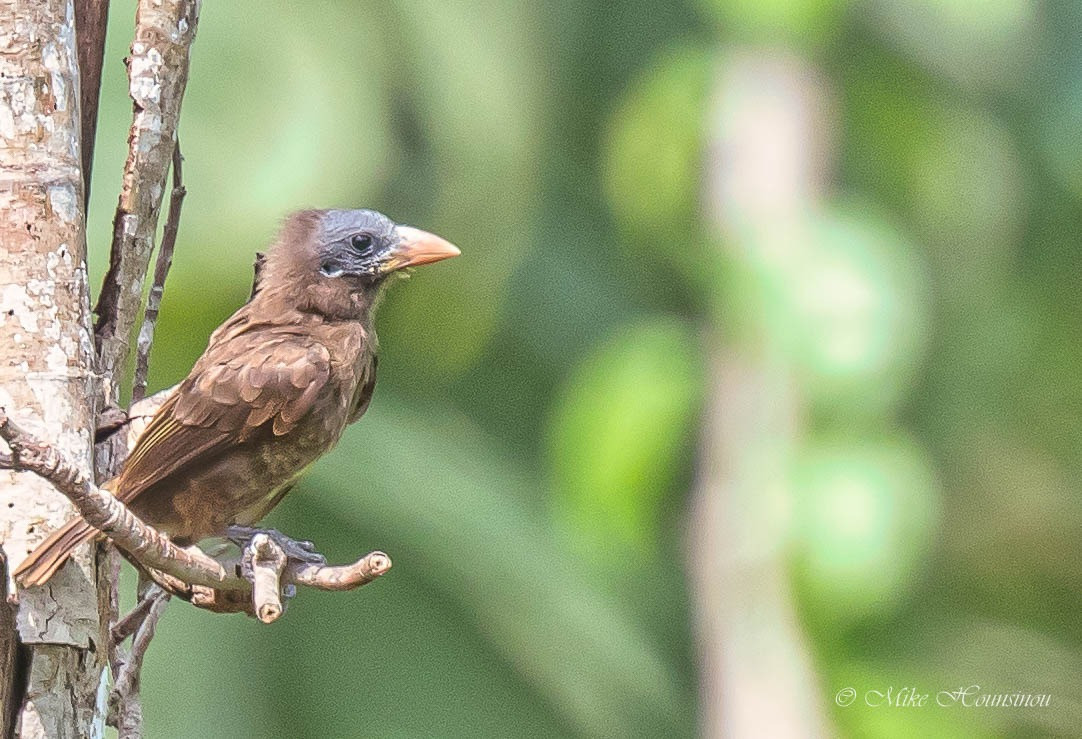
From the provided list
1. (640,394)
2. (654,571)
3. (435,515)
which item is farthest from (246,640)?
(640,394)

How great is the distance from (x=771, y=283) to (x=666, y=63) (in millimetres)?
1933

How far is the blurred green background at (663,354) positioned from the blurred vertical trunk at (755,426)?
0.8 inches

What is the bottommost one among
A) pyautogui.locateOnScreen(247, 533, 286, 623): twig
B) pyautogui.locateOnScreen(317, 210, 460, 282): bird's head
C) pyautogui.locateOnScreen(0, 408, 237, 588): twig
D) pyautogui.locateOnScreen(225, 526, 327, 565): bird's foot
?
pyautogui.locateOnScreen(225, 526, 327, 565): bird's foot

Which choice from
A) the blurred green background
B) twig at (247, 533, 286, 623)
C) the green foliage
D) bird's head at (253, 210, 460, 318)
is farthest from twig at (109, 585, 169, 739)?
the green foliage

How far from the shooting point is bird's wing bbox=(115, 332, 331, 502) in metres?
2.99

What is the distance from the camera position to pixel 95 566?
97.7 inches

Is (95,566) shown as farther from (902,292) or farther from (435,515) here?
(435,515)

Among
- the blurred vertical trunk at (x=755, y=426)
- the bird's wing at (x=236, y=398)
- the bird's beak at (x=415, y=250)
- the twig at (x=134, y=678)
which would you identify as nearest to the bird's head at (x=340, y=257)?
the bird's beak at (x=415, y=250)

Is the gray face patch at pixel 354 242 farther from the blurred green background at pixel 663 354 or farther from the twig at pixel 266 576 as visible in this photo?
the twig at pixel 266 576

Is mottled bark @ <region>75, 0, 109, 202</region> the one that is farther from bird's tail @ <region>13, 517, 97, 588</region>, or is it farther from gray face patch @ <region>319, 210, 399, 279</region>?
gray face patch @ <region>319, 210, 399, 279</region>

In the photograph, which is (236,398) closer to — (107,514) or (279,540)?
(279,540)

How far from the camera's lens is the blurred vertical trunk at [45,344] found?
234 centimetres

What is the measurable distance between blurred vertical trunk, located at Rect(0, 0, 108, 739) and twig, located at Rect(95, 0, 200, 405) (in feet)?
0.43

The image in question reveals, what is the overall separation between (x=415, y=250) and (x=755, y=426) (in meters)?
2.35
